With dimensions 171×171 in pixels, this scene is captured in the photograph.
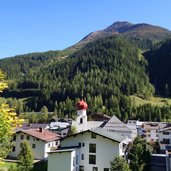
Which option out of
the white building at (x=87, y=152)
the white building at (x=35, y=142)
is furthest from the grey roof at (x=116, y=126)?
the white building at (x=87, y=152)

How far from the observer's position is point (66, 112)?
18600 cm

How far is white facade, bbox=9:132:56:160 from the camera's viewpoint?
234 feet

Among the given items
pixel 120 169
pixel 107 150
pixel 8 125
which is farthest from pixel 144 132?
pixel 8 125

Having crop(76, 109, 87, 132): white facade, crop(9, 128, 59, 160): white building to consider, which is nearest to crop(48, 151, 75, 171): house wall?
crop(9, 128, 59, 160): white building

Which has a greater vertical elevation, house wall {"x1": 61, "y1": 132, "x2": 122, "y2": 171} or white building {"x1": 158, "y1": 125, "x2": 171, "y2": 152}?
white building {"x1": 158, "y1": 125, "x2": 171, "y2": 152}

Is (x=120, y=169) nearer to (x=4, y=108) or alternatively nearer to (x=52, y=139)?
(x=52, y=139)

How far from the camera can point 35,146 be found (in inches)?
2847

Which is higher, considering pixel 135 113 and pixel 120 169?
pixel 135 113

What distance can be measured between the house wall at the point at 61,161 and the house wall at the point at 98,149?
3.53m

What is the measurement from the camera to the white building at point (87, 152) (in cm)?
5494

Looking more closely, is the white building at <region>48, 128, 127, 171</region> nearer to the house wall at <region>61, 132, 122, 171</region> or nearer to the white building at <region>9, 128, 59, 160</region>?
the house wall at <region>61, 132, 122, 171</region>

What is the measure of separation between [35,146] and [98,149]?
1971 cm

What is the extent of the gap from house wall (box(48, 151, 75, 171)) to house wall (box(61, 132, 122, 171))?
353cm

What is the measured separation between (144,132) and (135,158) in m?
66.4
